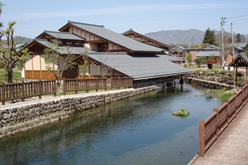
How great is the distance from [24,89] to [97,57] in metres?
13.5

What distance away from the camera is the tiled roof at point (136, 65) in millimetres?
26828

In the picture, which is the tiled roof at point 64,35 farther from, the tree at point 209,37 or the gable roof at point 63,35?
the tree at point 209,37

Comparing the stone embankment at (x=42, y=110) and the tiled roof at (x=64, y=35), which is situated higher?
the tiled roof at (x=64, y=35)

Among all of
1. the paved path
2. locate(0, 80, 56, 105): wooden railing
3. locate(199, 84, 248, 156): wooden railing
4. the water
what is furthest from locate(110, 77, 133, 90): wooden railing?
the paved path

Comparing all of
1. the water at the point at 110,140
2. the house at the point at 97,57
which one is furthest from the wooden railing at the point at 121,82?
the water at the point at 110,140

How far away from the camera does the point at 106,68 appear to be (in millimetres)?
25828

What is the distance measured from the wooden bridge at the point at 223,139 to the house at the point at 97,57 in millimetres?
15607

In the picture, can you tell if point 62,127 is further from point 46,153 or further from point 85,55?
point 85,55

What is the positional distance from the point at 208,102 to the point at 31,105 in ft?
49.0

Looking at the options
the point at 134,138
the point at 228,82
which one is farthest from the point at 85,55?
the point at 228,82

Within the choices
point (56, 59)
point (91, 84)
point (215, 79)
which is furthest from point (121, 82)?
point (215, 79)

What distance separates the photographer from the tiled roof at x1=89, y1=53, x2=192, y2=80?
2683 cm

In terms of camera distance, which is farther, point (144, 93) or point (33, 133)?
point (144, 93)

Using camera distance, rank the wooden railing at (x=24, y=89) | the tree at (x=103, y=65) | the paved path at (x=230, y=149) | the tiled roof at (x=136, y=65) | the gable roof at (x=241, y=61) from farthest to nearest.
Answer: the tiled roof at (x=136, y=65) < the tree at (x=103, y=65) < the gable roof at (x=241, y=61) < the wooden railing at (x=24, y=89) < the paved path at (x=230, y=149)
